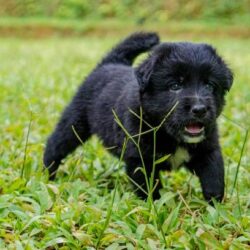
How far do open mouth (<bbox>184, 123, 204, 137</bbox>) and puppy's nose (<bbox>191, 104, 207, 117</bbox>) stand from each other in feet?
0.54

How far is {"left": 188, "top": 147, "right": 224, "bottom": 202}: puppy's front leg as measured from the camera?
4.19m

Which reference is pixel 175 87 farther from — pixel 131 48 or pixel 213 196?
pixel 131 48

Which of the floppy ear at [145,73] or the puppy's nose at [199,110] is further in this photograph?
the floppy ear at [145,73]

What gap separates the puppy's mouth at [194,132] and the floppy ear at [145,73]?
15.2 inches

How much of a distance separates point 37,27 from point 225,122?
2240 cm

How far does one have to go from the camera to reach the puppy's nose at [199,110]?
3.78 m

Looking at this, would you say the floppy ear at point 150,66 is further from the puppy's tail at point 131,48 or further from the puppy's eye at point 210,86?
the puppy's tail at point 131,48

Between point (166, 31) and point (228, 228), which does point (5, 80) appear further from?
point (166, 31)

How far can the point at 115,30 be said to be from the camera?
2830 cm

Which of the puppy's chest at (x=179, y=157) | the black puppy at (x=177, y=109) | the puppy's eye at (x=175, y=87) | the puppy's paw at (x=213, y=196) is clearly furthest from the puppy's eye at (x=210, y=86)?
the puppy's paw at (x=213, y=196)

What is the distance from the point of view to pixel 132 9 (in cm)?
3159

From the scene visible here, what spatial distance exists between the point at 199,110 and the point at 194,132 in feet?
0.77

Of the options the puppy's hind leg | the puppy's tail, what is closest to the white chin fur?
the puppy's hind leg

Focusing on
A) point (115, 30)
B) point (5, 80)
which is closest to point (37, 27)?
point (115, 30)
